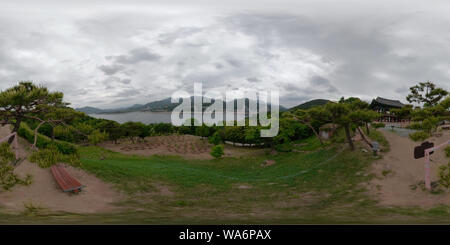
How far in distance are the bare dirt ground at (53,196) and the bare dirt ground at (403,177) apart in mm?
8335

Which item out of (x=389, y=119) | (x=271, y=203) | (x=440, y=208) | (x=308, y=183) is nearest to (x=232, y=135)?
(x=389, y=119)

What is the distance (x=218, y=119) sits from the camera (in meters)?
35.6

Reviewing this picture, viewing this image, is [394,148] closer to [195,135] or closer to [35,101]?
[35,101]

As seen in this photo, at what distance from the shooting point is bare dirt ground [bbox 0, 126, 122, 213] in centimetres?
523

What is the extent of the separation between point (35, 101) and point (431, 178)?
12.9m

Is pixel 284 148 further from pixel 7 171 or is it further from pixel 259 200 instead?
pixel 7 171

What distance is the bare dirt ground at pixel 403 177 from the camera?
6.66 meters

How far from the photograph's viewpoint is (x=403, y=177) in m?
8.77

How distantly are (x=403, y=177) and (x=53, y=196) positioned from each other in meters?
12.1

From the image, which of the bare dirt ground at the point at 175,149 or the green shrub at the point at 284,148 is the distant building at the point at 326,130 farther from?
the bare dirt ground at the point at 175,149

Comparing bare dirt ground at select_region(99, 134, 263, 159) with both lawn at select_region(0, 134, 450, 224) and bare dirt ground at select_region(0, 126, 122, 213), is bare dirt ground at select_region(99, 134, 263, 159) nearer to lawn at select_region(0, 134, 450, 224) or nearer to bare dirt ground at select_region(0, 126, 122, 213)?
lawn at select_region(0, 134, 450, 224)

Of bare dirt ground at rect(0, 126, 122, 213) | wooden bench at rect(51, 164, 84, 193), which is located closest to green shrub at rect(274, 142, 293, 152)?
bare dirt ground at rect(0, 126, 122, 213)

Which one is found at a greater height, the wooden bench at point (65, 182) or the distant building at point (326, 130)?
the distant building at point (326, 130)

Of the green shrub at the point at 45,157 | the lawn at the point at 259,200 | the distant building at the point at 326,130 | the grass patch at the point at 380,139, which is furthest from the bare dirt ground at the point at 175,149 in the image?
the green shrub at the point at 45,157
